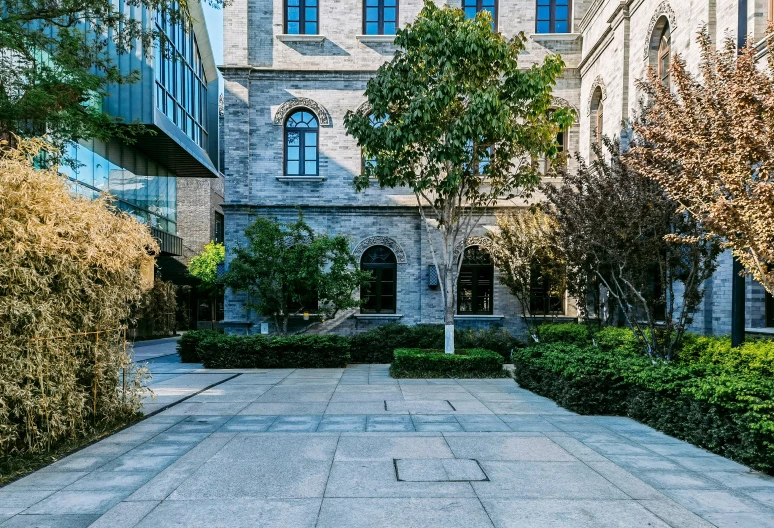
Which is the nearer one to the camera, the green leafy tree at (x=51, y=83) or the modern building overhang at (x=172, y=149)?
the green leafy tree at (x=51, y=83)

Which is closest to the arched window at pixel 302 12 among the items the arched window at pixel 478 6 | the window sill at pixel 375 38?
the window sill at pixel 375 38

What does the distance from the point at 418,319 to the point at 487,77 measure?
9.28m

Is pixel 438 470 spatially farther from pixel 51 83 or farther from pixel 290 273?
pixel 290 273

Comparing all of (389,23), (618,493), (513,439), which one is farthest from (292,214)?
(618,493)

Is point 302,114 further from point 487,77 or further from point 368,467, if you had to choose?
point 368,467

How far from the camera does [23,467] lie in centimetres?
635

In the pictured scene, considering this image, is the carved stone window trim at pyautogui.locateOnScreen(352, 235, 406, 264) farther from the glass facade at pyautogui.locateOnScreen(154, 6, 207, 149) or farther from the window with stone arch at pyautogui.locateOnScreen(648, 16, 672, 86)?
the glass facade at pyautogui.locateOnScreen(154, 6, 207, 149)

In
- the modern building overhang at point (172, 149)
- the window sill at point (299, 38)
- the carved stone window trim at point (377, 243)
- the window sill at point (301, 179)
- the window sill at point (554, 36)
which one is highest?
the window sill at point (554, 36)

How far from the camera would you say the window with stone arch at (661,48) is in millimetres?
15586

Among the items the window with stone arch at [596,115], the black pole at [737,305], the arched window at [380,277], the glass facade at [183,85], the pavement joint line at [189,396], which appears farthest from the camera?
the glass facade at [183,85]

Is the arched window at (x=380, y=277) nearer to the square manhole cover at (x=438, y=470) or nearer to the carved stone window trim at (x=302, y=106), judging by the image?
the carved stone window trim at (x=302, y=106)

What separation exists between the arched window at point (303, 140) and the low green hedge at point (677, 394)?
12049 millimetres

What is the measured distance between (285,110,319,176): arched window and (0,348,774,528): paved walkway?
1260cm

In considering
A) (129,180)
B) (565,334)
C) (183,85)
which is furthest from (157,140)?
(565,334)
